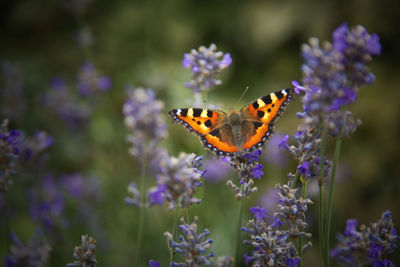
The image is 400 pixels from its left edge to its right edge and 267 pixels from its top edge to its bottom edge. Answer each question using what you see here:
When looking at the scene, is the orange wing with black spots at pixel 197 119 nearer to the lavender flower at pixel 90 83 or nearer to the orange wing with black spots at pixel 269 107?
the orange wing with black spots at pixel 269 107

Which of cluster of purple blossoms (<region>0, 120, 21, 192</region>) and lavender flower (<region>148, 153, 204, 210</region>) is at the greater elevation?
cluster of purple blossoms (<region>0, 120, 21, 192</region>)

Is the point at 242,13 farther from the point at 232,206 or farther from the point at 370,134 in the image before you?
the point at 232,206

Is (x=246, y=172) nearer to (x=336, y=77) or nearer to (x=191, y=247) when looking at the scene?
(x=191, y=247)

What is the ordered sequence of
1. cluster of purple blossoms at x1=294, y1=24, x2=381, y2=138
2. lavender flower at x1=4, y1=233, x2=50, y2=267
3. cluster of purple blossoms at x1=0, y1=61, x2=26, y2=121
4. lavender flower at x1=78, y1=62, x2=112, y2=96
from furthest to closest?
lavender flower at x1=78, y1=62, x2=112, y2=96 < cluster of purple blossoms at x1=0, y1=61, x2=26, y2=121 < lavender flower at x1=4, y1=233, x2=50, y2=267 < cluster of purple blossoms at x1=294, y1=24, x2=381, y2=138

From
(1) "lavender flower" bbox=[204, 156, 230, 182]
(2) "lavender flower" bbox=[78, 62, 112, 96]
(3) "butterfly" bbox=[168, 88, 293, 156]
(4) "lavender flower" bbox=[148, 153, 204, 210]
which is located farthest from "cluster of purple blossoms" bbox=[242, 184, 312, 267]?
(2) "lavender flower" bbox=[78, 62, 112, 96]

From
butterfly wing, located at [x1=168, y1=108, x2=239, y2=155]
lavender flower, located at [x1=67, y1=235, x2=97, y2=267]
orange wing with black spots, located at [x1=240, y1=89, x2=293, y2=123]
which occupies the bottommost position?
lavender flower, located at [x1=67, y1=235, x2=97, y2=267]

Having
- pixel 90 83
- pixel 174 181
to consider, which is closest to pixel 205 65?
pixel 174 181

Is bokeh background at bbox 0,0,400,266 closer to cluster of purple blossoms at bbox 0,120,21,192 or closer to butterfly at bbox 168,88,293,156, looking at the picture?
butterfly at bbox 168,88,293,156

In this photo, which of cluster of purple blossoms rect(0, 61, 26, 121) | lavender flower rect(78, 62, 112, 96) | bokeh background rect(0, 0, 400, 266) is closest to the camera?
bokeh background rect(0, 0, 400, 266)
